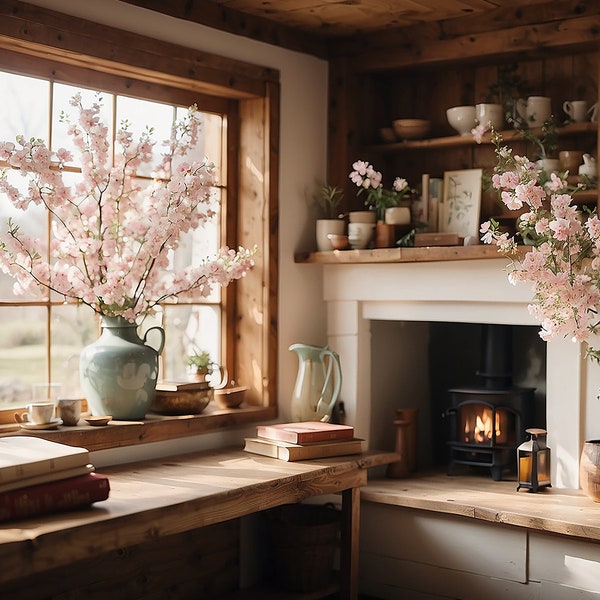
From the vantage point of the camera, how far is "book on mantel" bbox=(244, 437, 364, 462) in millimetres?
3811

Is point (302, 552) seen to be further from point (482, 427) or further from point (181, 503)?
point (181, 503)

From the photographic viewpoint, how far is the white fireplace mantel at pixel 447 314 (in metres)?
4.02

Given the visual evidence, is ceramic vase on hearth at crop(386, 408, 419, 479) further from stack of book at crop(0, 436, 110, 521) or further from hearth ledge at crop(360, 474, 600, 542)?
stack of book at crop(0, 436, 110, 521)

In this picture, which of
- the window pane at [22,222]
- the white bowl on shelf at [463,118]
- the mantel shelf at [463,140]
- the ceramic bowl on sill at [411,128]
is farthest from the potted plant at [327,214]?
the window pane at [22,222]

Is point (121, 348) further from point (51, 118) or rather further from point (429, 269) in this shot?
point (429, 269)

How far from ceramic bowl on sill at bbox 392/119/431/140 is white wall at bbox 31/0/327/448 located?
0.36 meters

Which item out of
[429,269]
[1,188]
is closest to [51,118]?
[1,188]

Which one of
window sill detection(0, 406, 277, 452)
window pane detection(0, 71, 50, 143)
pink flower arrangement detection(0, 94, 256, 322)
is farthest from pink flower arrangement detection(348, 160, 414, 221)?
window pane detection(0, 71, 50, 143)

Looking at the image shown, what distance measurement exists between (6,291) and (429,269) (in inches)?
71.3

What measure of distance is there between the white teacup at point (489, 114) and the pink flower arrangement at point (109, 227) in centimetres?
129

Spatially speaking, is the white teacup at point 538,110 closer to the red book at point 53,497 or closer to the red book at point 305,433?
the red book at point 305,433

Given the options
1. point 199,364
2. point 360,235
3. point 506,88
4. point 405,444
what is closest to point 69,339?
point 199,364

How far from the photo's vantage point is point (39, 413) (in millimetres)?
3461

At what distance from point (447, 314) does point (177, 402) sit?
1.26 m
